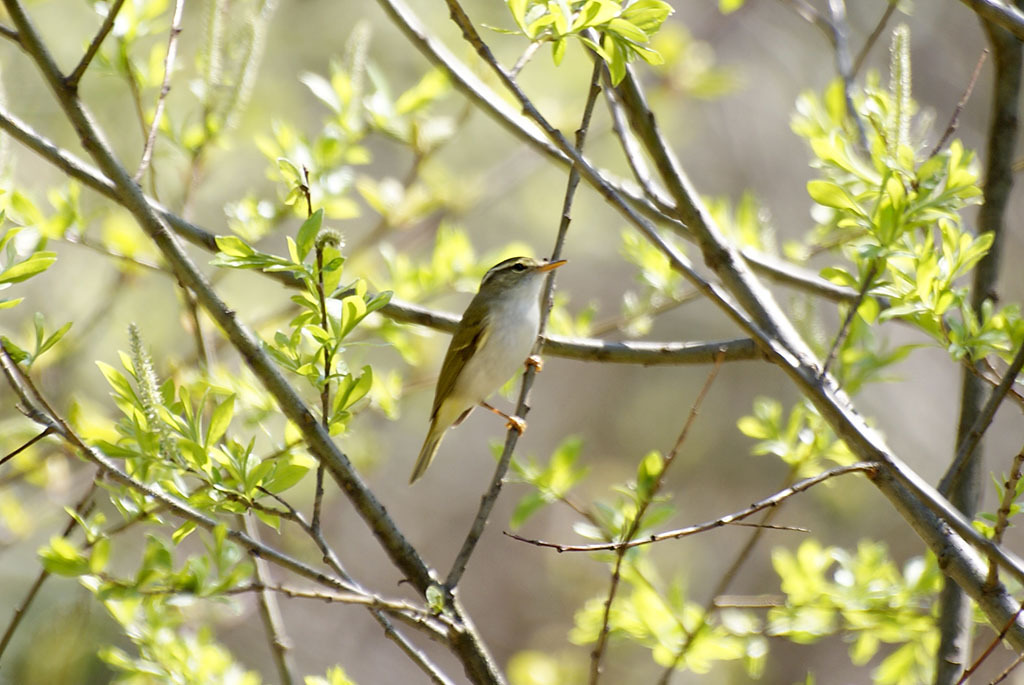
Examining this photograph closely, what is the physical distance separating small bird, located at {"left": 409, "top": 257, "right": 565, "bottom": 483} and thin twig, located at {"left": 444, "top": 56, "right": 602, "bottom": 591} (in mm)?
1358

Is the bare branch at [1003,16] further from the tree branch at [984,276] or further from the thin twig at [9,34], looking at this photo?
the thin twig at [9,34]

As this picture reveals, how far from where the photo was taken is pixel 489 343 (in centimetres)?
406

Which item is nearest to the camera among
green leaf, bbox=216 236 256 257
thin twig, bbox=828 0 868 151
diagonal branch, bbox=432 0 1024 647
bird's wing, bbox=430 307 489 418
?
diagonal branch, bbox=432 0 1024 647

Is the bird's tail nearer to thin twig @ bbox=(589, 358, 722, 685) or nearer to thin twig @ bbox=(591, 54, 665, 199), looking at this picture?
thin twig @ bbox=(591, 54, 665, 199)

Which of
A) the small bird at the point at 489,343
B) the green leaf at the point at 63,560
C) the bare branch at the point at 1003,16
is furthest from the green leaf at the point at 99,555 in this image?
the small bird at the point at 489,343

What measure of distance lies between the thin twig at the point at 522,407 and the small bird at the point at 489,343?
4.45ft

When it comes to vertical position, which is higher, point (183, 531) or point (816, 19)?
point (816, 19)

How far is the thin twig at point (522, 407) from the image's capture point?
200cm

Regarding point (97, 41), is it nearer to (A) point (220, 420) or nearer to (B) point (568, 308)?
(A) point (220, 420)

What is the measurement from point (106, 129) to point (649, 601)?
420 centimetres

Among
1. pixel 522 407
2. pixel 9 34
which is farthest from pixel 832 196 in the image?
pixel 9 34

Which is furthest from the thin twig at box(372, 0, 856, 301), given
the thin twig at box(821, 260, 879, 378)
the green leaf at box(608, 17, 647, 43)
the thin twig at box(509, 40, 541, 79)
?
the thin twig at box(821, 260, 879, 378)

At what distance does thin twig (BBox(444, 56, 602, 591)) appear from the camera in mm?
1995

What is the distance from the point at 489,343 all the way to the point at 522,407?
65.9 inches
